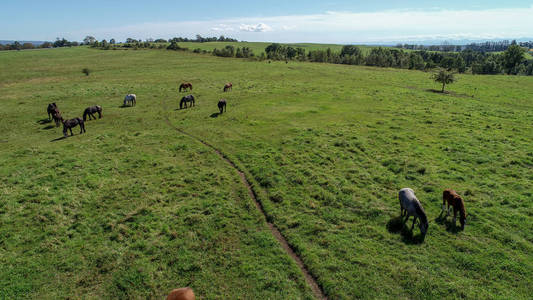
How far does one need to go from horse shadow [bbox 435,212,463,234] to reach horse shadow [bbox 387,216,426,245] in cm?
148

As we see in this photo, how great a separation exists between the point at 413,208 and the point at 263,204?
7.74 metres

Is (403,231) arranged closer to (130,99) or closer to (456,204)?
(456,204)

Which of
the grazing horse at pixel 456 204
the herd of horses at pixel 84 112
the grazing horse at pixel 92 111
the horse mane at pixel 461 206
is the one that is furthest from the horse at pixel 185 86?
the horse mane at pixel 461 206

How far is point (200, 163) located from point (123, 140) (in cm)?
966

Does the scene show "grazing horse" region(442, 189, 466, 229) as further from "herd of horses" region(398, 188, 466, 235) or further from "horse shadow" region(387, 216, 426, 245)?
"horse shadow" region(387, 216, 426, 245)

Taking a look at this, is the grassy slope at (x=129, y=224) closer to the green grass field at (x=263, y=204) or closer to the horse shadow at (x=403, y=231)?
the green grass field at (x=263, y=204)

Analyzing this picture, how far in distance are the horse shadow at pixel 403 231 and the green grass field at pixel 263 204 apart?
0.09 m

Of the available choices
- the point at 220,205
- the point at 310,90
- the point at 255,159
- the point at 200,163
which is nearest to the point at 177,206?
Answer: the point at 220,205

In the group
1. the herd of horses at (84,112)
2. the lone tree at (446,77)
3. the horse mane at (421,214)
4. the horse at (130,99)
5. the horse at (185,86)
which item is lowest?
the horse mane at (421,214)

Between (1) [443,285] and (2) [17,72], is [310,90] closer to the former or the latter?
(1) [443,285]

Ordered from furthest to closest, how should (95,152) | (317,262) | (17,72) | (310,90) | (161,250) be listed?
A: 1. (17,72)
2. (310,90)
3. (95,152)
4. (161,250)
5. (317,262)

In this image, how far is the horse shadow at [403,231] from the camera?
12070mm

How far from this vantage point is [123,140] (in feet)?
80.4

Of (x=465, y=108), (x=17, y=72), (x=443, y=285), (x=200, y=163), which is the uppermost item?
(x=17, y=72)
